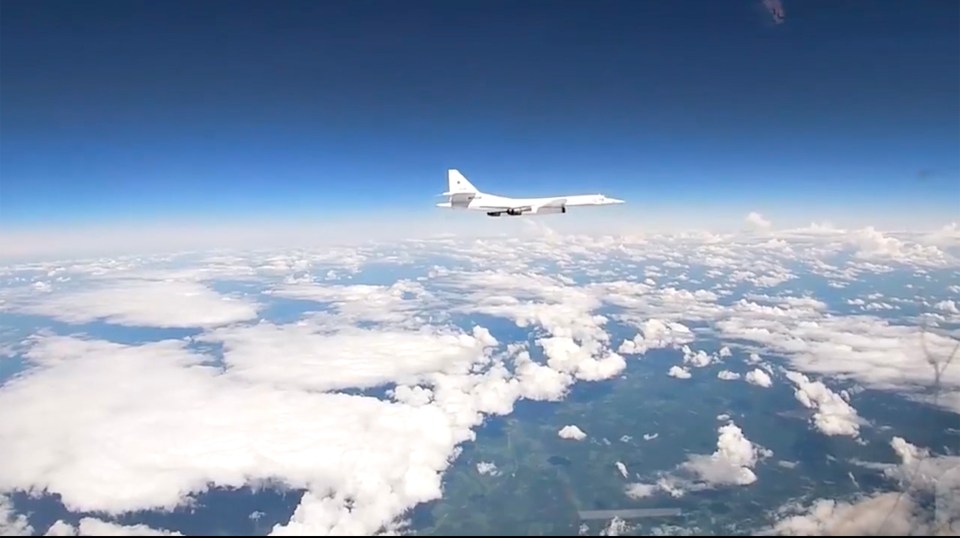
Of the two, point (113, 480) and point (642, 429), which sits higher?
point (113, 480)

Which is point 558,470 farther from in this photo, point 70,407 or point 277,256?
point 277,256

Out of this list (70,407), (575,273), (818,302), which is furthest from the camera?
(575,273)

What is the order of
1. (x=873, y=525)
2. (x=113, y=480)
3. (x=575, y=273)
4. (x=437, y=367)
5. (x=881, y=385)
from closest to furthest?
1. (x=873, y=525)
2. (x=113, y=480)
3. (x=881, y=385)
4. (x=437, y=367)
5. (x=575, y=273)

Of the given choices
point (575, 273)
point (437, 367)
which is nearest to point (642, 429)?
point (437, 367)

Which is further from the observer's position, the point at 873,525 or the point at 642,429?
the point at 642,429

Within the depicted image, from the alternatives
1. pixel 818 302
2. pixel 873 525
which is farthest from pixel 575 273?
pixel 873 525

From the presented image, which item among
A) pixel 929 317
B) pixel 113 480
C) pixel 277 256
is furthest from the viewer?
pixel 277 256

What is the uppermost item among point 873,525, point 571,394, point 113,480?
point 873,525

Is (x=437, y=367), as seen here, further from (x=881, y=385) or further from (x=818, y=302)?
(x=818, y=302)

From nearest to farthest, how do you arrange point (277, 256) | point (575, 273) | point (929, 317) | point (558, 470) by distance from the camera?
point (558, 470) < point (929, 317) < point (575, 273) < point (277, 256)
